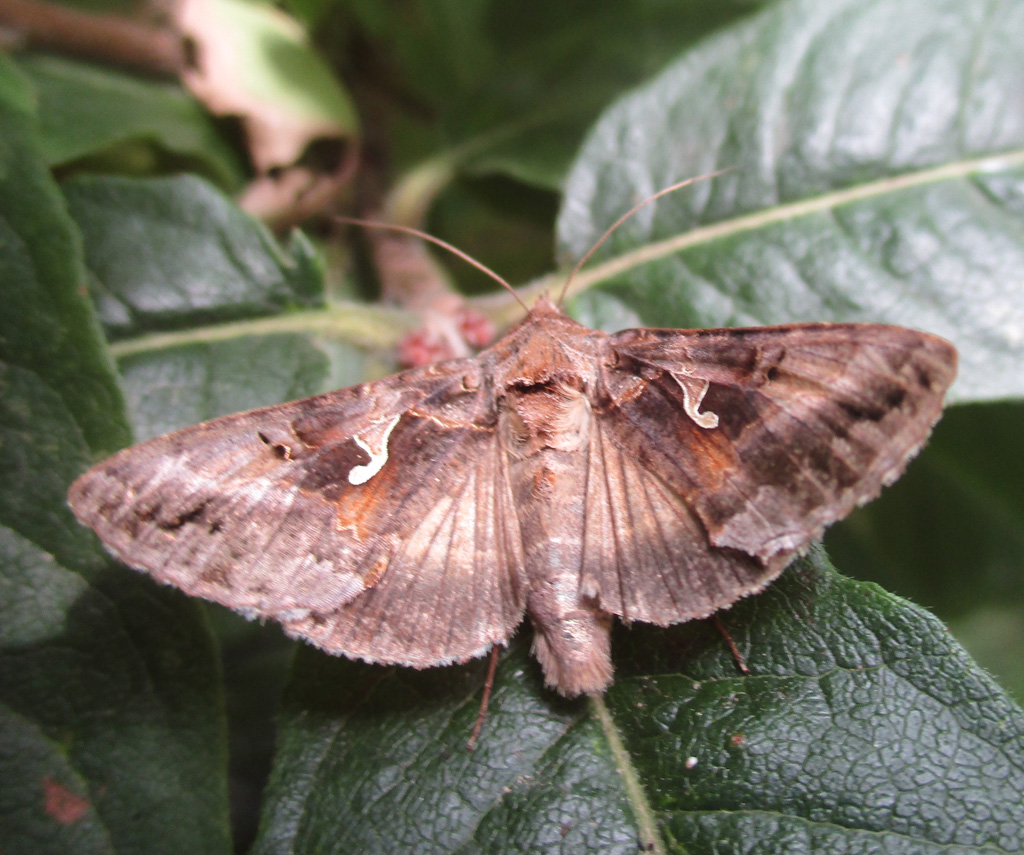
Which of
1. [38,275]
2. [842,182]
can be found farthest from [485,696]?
[842,182]

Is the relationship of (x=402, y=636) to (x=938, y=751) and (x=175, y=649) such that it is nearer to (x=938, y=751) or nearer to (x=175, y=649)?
(x=175, y=649)

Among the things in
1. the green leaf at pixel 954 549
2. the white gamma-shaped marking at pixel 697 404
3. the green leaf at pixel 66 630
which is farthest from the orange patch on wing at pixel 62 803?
the green leaf at pixel 954 549

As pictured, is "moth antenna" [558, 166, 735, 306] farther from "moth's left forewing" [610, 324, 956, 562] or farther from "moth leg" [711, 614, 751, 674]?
"moth leg" [711, 614, 751, 674]

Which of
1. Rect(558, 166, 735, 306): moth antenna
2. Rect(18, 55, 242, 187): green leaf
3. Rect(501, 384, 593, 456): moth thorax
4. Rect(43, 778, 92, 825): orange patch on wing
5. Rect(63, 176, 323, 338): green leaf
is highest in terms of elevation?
Rect(18, 55, 242, 187): green leaf

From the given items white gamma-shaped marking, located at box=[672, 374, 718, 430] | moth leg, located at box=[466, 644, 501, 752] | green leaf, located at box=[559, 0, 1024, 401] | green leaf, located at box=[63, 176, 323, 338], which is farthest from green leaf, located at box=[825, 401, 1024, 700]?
green leaf, located at box=[63, 176, 323, 338]

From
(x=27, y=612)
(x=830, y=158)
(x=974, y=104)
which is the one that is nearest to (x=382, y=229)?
(x=830, y=158)
